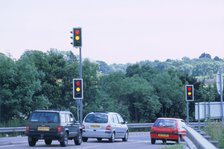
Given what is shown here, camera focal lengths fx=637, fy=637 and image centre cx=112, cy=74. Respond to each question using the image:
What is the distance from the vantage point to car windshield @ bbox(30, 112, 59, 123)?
28.1m

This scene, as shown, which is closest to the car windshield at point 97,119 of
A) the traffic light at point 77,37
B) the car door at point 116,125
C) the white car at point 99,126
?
the white car at point 99,126

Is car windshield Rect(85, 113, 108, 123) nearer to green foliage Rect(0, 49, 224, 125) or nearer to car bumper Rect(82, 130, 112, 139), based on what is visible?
car bumper Rect(82, 130, 112, 139)

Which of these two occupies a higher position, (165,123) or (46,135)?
(165,123)

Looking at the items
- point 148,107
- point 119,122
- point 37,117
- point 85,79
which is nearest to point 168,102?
point 148,107

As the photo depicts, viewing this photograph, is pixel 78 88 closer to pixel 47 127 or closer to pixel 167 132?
pixel 167 132

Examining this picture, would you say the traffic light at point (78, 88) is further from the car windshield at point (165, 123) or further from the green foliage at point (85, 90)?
the green foliage at point (85, 90)

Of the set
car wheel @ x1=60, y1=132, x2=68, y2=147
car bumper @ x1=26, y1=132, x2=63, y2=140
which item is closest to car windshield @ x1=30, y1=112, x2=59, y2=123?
car bumper @ x1=26, y1=132, x2=63, y2=140

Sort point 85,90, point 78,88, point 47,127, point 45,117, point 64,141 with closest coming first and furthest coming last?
1. point 47,127
2. point 45,117
3. point 64,141
4. point 78,88
5. point 85,90

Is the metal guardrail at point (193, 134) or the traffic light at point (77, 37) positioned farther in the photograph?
the traffic light at point (77, 37)

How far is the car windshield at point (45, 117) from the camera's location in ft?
92.2

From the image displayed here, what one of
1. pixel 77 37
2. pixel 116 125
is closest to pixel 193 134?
pixel 77 37

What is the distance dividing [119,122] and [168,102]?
5325cm

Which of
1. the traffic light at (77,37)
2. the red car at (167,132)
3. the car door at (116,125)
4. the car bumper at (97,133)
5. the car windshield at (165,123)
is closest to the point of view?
the traffic light at (77,37)

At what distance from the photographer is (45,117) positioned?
2817 centimetres
